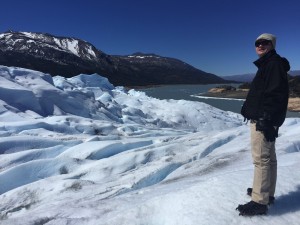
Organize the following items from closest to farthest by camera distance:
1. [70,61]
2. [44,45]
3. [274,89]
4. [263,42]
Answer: [274,89] → [263,42] → [70,61] → [44,45]

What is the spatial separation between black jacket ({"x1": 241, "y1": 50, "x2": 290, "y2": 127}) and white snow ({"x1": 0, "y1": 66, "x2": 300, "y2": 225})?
0.90 metres

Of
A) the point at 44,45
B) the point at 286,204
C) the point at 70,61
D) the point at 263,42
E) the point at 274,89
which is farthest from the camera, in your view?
the point at 44,45

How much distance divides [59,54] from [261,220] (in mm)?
161524

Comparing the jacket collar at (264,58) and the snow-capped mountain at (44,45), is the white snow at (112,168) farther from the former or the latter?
the snow-capped mountain at (44,45)

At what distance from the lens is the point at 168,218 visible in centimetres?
340

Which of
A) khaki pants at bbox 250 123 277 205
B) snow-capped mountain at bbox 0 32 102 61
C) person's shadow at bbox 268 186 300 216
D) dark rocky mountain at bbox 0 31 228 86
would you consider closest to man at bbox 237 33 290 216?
khaki pants at bbox 250 123 277 205

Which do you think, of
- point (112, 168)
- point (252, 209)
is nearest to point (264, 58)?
point (252, 209)

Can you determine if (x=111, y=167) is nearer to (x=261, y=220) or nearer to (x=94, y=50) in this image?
(x=261, y=220)

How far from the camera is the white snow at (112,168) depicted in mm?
3545

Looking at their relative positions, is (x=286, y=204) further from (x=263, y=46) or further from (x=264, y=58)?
(x=263, y=46)

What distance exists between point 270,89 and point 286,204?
3.89ft

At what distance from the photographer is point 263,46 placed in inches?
127

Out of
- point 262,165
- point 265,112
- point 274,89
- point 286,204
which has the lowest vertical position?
point 286,204

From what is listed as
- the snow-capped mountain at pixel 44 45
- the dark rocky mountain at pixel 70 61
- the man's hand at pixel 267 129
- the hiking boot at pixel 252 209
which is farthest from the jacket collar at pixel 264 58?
the snow-capped mountain at pixel 44 45
